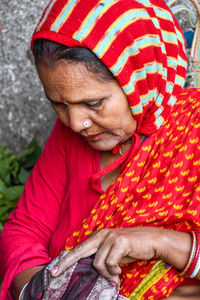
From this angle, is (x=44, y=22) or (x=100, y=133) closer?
(x=44, y=22)

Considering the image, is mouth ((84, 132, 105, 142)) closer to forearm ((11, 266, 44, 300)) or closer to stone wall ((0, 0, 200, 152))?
forearm ((11, 266, 44, 300))

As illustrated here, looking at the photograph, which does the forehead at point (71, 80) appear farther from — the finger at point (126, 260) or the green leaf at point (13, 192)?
the green leaf at point (13, 192)

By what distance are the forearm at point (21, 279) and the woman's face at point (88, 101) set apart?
0.52 metres

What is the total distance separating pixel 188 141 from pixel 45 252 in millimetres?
685

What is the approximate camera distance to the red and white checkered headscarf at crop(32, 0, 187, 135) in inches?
59.3

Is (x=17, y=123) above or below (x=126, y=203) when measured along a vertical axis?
below

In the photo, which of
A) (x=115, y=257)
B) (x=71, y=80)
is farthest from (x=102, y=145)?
(x=115, y=257)

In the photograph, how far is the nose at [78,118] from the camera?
1.59 metres

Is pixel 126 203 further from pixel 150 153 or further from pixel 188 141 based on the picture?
pixel 188 141

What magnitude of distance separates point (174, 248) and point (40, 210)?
62cm

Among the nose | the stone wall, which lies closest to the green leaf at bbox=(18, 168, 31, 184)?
the stone wall

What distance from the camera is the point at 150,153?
1.72m

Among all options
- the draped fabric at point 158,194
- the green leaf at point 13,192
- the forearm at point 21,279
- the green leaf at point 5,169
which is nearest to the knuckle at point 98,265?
the draped fabric at point 158,194

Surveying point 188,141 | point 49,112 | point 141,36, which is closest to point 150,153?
point 188,141
